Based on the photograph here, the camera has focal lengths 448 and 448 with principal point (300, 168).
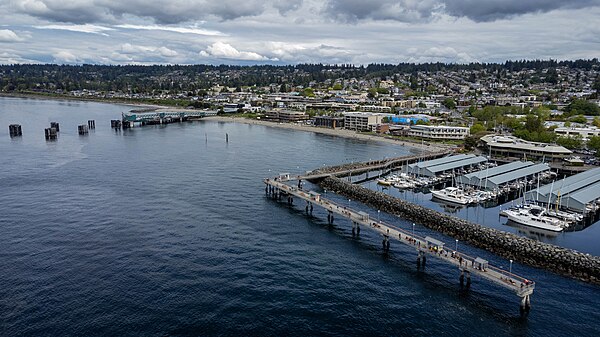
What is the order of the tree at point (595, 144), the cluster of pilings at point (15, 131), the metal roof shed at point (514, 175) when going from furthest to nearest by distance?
the cluster of pilings at point (15, 131) → the tree at point (595, 144) → the metal roof shed at point (514, 175)

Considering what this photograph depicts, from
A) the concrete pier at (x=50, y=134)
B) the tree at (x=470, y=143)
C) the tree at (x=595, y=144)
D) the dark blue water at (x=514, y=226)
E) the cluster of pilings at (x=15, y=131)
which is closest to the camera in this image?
the dark blue water at (x=514, y=226)

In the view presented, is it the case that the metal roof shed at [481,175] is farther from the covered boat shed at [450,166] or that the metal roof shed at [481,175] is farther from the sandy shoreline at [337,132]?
the sandy shoreline at [337,132]

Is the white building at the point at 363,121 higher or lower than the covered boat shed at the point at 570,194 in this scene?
higher

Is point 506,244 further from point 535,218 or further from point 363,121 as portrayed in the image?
point 363,121

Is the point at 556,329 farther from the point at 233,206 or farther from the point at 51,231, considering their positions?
the point at 51,231

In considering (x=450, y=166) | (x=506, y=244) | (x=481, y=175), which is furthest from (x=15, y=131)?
(x=506, y=244)

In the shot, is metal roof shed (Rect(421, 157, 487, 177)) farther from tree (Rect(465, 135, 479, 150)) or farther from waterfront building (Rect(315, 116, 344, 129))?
waterfront building (Rect(315, 116, 344, 129))

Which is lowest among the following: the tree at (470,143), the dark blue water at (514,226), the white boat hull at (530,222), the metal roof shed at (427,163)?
the dark blue water at (514,226)

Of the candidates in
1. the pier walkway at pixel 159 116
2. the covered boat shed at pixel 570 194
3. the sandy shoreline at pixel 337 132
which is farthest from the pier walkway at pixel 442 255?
the pier walkway at pixel 159 116
